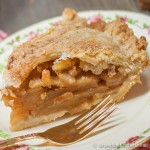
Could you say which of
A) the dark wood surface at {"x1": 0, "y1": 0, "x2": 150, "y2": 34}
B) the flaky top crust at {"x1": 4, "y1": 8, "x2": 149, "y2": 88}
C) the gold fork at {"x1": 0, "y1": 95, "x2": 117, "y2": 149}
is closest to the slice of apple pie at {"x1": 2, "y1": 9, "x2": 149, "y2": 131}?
the flaky top crust at {"x1": 4, "y1": 8, "x2": 149, "y2": 88}

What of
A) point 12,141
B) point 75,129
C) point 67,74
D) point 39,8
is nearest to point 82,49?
point 67,74

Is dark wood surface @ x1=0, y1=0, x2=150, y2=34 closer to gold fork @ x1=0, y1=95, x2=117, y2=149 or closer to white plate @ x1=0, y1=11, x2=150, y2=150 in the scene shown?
white plate @ x1=0, y1=11, x2=150, y2=150

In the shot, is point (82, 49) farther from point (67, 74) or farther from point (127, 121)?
point (127, 121)

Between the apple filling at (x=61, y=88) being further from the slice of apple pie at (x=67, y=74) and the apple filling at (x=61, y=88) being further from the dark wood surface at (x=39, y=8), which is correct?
the dark wood surface at (x=39, y=8)

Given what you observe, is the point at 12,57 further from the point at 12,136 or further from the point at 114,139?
the point at 114,139

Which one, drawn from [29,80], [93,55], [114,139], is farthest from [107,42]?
[114,139]
